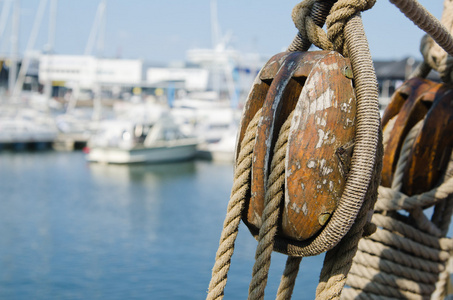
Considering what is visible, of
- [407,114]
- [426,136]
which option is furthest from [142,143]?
[426,136]

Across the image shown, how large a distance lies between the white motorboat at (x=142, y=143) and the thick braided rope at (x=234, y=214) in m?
26.6

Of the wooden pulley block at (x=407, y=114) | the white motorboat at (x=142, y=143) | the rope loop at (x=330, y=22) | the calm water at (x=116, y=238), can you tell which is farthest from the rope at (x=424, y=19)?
the white motorboat at (x=142, y=143)

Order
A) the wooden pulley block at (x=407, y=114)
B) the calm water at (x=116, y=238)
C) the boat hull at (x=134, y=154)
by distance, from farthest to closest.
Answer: the boat hull at (x=134, y=154) < the calm water at (x=116, y=238) < the wooden pulley block at (x=407, y=114)

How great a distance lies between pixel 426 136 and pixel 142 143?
27521 mm

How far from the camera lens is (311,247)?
1.44 meters

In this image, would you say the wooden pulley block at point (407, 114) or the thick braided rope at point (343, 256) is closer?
the thick braided rope at point (343, 256)

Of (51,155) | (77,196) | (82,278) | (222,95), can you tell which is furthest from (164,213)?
(222,95)

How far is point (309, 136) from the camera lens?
1341mm

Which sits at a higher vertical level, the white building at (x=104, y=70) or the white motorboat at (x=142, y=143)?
the white building at (x=104, y=70)

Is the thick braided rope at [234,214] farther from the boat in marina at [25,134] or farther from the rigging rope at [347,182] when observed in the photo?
the boat in marina at [25,134]

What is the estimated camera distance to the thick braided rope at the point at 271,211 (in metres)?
1.39

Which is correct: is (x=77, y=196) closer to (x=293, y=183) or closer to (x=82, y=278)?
(x=82, y=278)

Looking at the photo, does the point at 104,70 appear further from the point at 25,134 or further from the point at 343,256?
the point at 343,256

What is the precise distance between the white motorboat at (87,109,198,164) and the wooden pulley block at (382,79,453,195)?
2578cm
